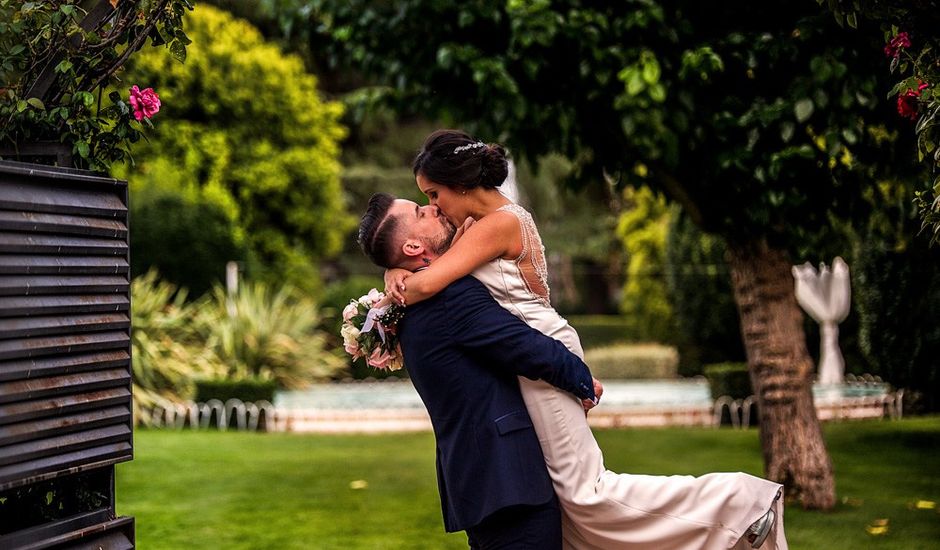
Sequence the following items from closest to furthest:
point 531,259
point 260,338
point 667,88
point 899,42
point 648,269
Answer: point 531,259, point 899,42, point 667,88, point 260,338, point 648,269

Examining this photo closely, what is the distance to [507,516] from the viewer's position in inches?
111

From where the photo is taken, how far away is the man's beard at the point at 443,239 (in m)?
2.94

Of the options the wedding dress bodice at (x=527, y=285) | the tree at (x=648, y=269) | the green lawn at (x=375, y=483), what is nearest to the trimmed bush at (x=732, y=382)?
the green lawn at (x=375, y=483)

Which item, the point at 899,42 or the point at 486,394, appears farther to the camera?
the point at 899,42

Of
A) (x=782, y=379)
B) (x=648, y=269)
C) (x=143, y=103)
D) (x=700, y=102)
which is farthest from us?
(x=648, y=269)

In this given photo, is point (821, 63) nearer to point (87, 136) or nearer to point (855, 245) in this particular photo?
point (87, 136)

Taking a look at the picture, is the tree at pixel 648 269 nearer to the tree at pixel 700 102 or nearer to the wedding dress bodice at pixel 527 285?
the tree at pixel 700 102

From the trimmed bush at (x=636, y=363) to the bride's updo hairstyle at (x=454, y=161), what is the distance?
43.4 feet

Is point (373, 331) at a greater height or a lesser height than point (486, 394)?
greater

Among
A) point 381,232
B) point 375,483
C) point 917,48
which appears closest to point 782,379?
point 375,483

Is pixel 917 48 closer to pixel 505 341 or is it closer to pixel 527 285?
pixel 527 285

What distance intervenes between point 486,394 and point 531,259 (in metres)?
0.40

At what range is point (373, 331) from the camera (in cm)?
299

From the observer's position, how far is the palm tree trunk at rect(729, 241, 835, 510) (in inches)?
252
